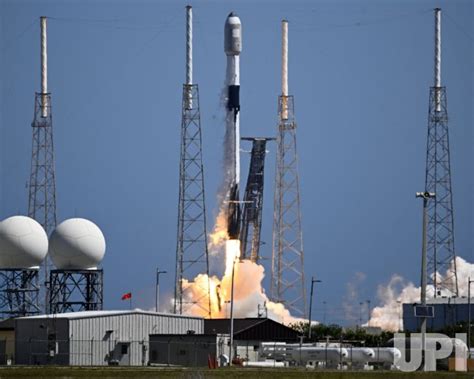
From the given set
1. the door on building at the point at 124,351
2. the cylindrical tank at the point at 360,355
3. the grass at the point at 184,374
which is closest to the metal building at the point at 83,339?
the door on building at the point at 124,351

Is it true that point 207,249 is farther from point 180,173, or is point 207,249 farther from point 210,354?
point 210,354

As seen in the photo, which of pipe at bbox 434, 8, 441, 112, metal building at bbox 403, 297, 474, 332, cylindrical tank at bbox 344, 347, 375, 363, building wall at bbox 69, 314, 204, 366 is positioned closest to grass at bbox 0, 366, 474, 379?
building wall at bbox 69, 314, 204, 366

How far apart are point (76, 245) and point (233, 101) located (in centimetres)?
1828

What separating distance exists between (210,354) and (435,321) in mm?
50434

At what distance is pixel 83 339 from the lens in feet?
350

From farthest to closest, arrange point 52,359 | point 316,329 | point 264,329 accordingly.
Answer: point 316,329
point 264,329
point 52,359

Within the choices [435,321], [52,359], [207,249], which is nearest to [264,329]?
[207,249]

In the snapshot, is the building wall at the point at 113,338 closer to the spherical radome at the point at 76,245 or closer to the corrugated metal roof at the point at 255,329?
the corrugated metal roof at the point at 255,329

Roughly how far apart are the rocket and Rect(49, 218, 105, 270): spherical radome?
1252cm

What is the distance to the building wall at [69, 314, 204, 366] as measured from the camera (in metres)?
106

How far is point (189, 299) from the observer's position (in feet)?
441

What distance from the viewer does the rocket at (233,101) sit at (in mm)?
130000

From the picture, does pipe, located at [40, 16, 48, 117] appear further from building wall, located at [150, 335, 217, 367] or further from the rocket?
building wall, located at [150, 335, 217, 367]

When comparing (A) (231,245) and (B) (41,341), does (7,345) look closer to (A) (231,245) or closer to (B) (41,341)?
(B) (41,341)
